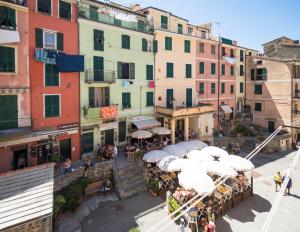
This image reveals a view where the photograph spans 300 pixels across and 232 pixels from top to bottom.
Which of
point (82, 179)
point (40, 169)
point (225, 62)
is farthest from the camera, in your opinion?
point (225, 62)

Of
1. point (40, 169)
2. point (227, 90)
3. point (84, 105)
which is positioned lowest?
point (40, 169)

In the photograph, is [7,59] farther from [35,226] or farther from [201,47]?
[201,47]

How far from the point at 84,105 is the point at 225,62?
24.4 m

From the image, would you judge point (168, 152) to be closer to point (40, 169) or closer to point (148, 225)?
point (148, 225)

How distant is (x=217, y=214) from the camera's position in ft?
51.6

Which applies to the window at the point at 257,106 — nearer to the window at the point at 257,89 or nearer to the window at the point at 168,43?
the window at the point at 257,89

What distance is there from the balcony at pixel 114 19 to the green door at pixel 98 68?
3.59 meters

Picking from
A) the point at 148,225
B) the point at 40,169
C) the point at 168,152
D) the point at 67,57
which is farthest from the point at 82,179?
the point at 67,57

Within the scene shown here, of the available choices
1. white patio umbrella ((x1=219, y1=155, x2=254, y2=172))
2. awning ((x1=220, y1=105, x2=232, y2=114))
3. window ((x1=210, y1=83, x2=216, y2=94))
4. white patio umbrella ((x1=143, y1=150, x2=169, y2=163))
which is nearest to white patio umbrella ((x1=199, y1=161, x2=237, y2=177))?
white patio umbrella ((x1=219, y1=155, x2=254, y2=172))

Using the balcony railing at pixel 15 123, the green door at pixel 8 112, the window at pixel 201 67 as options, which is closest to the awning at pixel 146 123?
the balcony railing at pixel 15 123

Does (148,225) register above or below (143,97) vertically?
below

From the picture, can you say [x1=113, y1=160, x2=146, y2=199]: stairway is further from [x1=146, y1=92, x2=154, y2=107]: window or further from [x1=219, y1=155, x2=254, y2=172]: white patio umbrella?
[x1=146, y1=92, x2=154, y2=107]: window

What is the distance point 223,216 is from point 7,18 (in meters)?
20.0

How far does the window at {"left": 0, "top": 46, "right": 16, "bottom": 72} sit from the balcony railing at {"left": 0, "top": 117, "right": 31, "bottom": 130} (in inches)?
142
